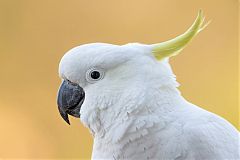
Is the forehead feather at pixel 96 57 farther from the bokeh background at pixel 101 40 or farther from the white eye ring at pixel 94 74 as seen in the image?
the bokeh background at pixel 101 40

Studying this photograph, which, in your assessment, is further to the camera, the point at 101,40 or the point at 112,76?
the point at 101,40

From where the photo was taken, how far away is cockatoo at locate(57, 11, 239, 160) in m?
1.04

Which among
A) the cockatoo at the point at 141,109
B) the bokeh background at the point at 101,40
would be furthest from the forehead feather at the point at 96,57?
the bokeh background at the point at 101,40

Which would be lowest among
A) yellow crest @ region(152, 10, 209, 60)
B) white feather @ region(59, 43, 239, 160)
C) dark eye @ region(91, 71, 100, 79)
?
white feather @ region(59, 43, 239, 160)

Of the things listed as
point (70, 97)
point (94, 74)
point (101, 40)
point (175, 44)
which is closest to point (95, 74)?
point (94, 74)

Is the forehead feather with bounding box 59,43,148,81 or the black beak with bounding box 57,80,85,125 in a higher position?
the forehead feather with bounding box 59,43,148,81

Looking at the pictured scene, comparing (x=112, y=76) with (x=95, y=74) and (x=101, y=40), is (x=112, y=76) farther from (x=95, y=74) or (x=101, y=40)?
(x=101, y=40)

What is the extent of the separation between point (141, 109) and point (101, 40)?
1.62m

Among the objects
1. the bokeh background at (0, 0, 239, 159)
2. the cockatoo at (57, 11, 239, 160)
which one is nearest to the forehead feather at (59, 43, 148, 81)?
the cockatoo at (57, 11, 239, 160)

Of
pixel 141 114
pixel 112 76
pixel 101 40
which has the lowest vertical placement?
pixel 141 114

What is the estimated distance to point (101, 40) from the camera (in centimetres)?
261

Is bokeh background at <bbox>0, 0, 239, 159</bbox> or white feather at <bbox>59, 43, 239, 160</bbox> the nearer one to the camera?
white feather at <bbox>59, 43, 239, 160</bbox>

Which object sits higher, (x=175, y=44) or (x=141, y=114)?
(x=175, y=44)

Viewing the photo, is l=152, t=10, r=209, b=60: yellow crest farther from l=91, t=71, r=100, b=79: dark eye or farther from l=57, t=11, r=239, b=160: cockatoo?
l=91, t=71, r=100, b=79: dark eye
